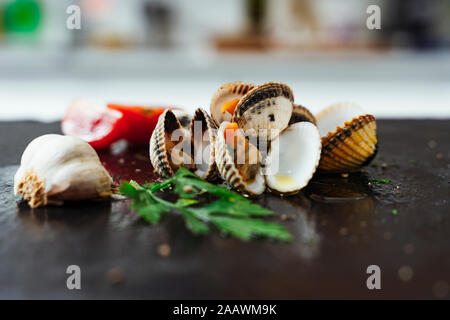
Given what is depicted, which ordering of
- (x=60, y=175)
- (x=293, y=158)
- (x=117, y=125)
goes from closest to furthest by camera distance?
1. (x=60, y=175)
2. (x=293, y=158)
3. (x=117, y=125)

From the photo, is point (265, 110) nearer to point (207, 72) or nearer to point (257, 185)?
point (257, 185)

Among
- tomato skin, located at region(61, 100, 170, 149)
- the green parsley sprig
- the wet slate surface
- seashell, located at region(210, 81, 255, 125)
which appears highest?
seashell, located at region(210, 81, 255, 125)

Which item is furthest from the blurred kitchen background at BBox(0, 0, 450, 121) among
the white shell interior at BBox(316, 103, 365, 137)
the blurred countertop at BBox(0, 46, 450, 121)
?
the white shell interior at BBox(316, 103, 365, 137)

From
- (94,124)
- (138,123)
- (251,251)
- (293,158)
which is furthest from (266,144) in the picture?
(94,124)

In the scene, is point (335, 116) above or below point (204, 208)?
above

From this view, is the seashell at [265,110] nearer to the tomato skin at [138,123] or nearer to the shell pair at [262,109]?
the shell pair at [262,109]

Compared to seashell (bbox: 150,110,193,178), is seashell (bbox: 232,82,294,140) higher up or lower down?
higher up

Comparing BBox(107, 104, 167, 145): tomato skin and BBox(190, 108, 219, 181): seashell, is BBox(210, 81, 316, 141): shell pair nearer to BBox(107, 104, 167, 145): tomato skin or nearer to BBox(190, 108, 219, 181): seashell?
BBox(190, 108, 219, 181): seashell
